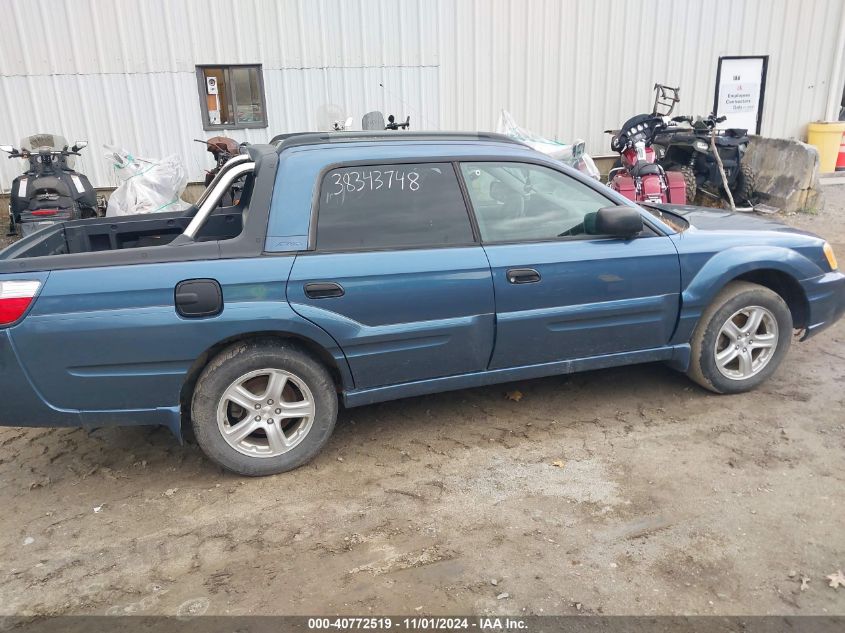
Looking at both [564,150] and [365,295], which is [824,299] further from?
[564,150]

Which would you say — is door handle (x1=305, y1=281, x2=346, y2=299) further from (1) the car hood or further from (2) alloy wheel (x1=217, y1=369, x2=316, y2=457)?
(1) the car hood

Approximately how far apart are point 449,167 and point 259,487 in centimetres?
200

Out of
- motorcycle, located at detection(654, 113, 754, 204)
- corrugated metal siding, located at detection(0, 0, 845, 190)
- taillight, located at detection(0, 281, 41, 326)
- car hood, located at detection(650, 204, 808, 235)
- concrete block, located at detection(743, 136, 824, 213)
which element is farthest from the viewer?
concrete block, located at detection(743, 136, 824, 213)

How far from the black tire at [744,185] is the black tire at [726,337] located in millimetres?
5742

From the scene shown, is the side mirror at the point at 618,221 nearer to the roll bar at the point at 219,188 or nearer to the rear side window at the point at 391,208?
the rear side window at the point at 391,208

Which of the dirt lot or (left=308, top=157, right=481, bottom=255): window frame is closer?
the dirt lot

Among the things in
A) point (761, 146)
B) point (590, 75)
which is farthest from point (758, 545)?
point (590, 75)

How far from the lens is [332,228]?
3459 mm

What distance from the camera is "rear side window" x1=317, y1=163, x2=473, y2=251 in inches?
137

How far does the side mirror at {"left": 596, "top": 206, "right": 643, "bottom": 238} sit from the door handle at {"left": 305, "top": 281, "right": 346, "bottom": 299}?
→ 151 cm

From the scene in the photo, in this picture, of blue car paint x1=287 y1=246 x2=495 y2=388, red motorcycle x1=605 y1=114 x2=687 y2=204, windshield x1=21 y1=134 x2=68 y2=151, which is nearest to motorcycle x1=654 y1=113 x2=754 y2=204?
red motorcycle x1=605 y1=114 x2=687 y2=204

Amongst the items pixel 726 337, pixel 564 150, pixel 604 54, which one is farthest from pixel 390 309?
pixel 604 54

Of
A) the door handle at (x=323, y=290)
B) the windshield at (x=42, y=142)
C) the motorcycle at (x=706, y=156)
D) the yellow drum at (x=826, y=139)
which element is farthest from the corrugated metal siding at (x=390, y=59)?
the door handle at (x=323, y=290)

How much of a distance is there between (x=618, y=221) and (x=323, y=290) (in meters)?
1.68
